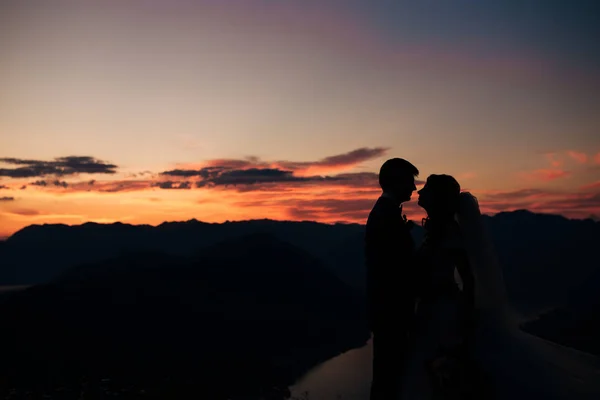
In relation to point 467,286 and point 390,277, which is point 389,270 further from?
point 467,286

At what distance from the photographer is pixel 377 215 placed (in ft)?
17.4

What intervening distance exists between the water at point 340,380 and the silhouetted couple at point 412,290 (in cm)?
9140

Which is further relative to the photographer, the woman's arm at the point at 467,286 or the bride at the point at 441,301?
the woman's arm at the point at 467,286

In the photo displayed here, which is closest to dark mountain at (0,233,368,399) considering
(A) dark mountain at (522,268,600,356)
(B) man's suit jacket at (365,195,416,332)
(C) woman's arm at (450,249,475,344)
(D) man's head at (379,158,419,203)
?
(A) dark mountain at (522,268,600,356)

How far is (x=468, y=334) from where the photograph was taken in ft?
16.8

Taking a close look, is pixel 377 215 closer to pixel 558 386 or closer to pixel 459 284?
pixel 459 284

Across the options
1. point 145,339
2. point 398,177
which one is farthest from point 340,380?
point 398,177

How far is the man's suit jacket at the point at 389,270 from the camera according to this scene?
17.1 ft

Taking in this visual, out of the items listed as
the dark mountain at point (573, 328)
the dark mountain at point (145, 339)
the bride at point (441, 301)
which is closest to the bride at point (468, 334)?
the bride at point (441, 301)

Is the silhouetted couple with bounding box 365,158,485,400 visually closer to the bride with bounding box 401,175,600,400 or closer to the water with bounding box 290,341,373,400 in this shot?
the bride with bounding box 401,175,600,400

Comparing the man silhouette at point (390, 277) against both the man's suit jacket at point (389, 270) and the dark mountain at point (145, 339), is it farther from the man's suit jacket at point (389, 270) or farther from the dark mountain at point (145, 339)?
the dark mountain at point (145, 339)

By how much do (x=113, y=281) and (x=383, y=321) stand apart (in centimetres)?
20674

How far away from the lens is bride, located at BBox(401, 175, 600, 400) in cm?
493

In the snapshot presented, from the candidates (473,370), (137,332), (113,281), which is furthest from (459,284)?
(113,281)
